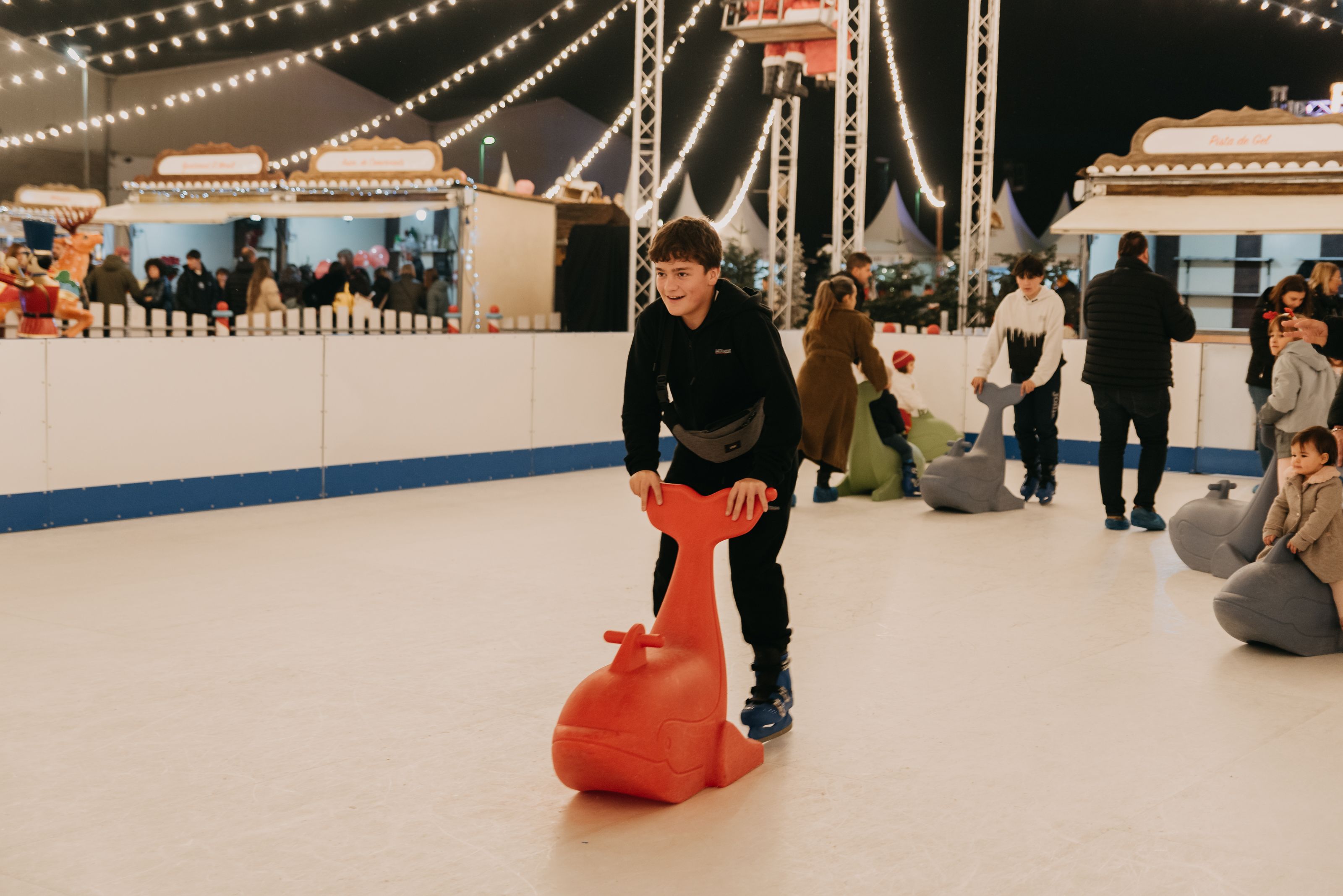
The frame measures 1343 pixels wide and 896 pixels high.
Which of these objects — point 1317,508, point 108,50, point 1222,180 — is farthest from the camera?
point 108,50

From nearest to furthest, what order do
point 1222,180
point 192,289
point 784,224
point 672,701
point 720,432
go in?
1. point 672,701
2. point 720,432
3. point 1222,180
4. point 784,224
5. point 192,289

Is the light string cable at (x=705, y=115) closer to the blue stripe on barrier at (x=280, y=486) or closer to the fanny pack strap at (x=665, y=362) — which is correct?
the blue stripe on barrier at (x=280, y=486)

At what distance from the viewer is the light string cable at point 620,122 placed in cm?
1327

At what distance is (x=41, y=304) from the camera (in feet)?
18.6

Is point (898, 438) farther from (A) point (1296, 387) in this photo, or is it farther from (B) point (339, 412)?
(B) point (339, 412)

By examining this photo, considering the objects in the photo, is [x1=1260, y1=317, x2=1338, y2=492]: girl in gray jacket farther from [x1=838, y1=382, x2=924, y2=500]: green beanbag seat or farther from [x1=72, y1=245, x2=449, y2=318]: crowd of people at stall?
[x1=72, y1=245, x2=449, y2=318]: crowd of people at stall

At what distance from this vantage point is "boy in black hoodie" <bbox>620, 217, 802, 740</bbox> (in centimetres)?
263

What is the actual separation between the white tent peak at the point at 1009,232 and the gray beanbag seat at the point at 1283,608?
13550mm

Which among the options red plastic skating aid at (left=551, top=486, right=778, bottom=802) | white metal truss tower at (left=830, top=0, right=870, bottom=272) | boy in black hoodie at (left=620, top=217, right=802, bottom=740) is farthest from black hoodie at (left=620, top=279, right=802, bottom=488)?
white metal truss tower at (left=830, top=0, right=870, bottom=272)

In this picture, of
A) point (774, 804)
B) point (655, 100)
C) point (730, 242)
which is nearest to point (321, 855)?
point (774, 804)

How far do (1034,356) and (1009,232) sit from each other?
37.0ft

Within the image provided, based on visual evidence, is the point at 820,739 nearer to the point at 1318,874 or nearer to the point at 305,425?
the point at 1318,874

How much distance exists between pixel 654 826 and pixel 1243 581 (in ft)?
7.56

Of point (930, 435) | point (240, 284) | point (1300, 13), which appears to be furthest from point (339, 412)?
point (1300, 13)
